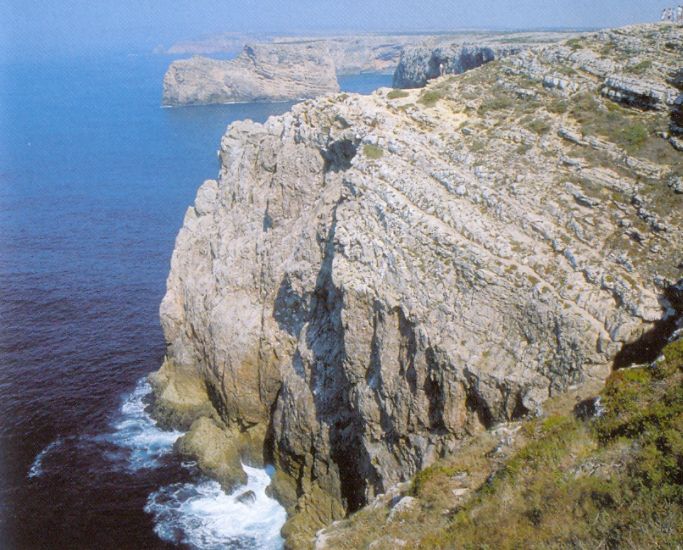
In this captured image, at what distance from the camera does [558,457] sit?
59.0 ft

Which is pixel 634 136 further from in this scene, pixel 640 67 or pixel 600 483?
pixel 600 483

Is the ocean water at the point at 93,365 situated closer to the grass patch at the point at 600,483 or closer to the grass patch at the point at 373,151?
the grass patch at the point at 373,151

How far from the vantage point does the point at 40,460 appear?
45.2 meters

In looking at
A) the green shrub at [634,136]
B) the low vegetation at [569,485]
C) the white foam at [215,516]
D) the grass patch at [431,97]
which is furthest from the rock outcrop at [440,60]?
the low vegetation at [569,485]

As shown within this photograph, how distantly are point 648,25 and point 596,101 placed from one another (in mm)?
9912

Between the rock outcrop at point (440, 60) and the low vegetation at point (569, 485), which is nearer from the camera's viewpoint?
the low vegetation at point (569, 485)

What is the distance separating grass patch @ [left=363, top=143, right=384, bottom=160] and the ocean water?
24125 mm

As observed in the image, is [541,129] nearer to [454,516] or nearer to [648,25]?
[648,25]

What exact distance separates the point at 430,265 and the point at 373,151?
919 cm

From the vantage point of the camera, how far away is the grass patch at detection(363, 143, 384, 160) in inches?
1448

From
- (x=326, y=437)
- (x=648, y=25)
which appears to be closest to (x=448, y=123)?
(x=648, y=25)

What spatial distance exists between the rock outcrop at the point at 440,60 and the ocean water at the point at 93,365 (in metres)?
56.6

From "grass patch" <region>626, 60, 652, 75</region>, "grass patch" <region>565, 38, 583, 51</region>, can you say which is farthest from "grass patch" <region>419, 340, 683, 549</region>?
"grass patch" <region>565, 38, 583, 51</region>

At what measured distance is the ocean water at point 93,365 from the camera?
4022 cm
